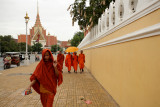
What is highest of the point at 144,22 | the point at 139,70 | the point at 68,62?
the point at 144,22

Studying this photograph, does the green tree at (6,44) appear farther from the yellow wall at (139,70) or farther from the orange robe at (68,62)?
the yellow wall at (139,70)

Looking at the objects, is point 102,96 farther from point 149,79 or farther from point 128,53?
point 149,79

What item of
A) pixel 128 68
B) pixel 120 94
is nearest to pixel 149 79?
pixel 128 68

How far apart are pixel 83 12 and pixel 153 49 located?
6.59 metres

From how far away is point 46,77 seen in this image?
9.87 ft

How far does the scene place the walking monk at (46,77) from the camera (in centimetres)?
298

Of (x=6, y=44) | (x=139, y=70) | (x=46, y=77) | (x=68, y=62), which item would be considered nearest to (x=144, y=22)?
(x=139, y=70)

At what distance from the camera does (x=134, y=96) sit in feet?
9.36

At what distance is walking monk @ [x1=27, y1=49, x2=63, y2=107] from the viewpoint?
2.98 metres

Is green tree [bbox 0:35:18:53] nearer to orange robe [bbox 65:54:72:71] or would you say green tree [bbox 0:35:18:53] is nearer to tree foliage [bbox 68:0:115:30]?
orange robe [bbox 65:54:72:71]

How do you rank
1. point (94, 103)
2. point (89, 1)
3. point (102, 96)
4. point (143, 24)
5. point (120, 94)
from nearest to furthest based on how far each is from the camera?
point (143, 24) < point (120, 94) < point (94, 103) < point (102, 96) < point (89, 1)

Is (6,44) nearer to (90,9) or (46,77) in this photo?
(90,9)

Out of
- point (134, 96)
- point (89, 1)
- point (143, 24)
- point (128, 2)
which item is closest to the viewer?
point (143, 24)

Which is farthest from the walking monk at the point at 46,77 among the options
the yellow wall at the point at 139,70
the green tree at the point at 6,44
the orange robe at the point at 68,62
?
the green tree at the point at 6,44
